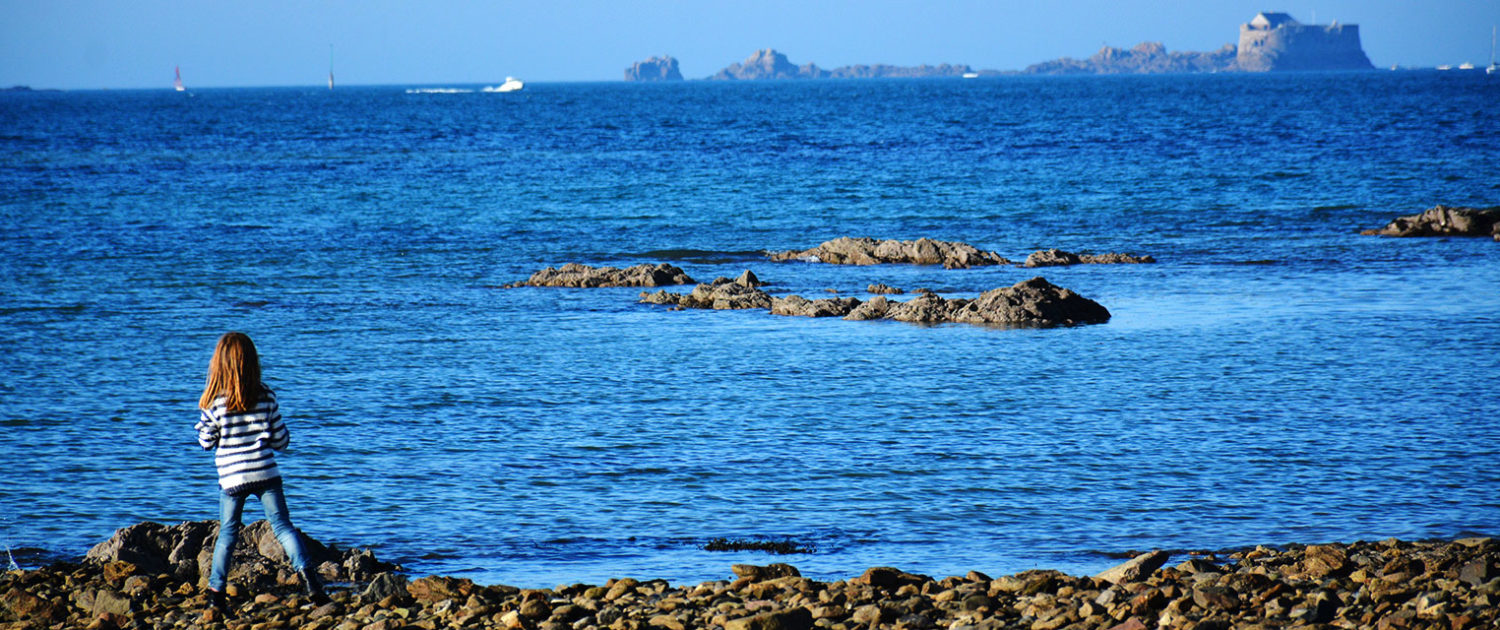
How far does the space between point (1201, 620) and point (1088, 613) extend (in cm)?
59

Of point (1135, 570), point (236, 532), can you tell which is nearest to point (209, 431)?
point (236, 532)

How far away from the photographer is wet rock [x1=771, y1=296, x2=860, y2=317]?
21781 millimetres

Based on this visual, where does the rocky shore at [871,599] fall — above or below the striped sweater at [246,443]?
below

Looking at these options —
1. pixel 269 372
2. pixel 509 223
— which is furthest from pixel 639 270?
pixel 509 223

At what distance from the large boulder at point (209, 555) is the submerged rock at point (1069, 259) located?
19.9m

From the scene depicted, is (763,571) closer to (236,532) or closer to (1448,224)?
(236,532)

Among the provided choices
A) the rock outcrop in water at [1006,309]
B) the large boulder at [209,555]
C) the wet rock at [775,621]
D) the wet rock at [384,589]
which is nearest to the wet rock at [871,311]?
the rock outcrop in water at [1006,309]

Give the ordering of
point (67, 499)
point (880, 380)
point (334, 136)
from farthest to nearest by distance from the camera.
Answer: point (334, 136), point (880, 380), point (67, 499)

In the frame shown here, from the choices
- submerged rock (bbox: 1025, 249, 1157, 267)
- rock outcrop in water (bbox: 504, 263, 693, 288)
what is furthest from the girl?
submerged rock (bbox: 1025, 249, 1157, 267)

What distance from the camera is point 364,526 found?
11.0 metres

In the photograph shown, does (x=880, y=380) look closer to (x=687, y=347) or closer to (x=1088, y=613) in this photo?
(x=687, y=347)

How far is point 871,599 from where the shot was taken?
8.42 metres

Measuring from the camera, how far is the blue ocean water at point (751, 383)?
10.9 metres

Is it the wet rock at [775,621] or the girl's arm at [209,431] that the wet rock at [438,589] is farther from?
the wet rock at [775,621]
